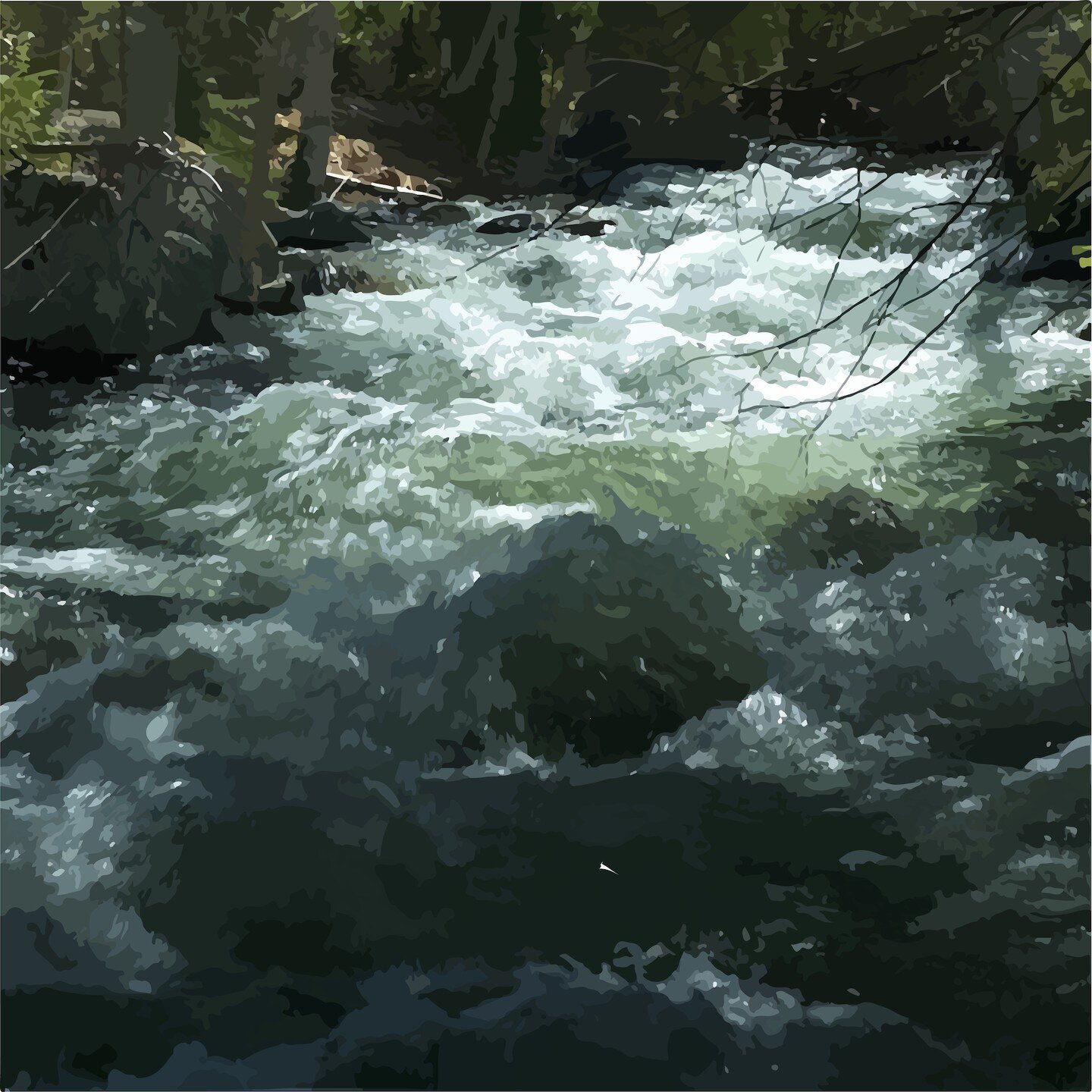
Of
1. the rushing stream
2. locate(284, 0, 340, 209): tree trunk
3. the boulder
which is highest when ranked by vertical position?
locate(284, 0, 340, 209): tree trunk

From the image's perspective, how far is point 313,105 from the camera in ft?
16.1

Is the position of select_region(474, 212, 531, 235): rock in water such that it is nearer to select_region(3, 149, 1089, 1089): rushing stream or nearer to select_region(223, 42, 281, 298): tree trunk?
select_region(3, 149, 1089, 1089): rushing stream

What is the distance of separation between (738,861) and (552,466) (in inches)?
67.6

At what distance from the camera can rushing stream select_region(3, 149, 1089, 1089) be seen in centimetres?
239

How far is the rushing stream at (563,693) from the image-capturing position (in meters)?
2.39

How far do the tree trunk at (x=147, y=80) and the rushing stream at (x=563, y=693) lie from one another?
3.31 feet

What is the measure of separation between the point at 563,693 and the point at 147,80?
3.46 metres

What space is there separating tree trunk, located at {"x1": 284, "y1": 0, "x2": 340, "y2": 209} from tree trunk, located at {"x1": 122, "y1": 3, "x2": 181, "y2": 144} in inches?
22.0

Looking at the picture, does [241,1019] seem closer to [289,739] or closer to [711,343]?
[289,739]

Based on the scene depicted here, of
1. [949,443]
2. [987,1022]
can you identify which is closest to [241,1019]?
[987,1022]

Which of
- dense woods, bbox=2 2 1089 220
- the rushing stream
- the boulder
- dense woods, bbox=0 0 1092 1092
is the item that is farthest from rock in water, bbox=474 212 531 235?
the boulder

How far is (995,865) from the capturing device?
2.72m

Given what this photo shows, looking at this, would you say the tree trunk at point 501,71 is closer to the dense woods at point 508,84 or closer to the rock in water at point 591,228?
the dense woods at point 508,84

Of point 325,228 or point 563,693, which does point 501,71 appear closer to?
point 325,228
